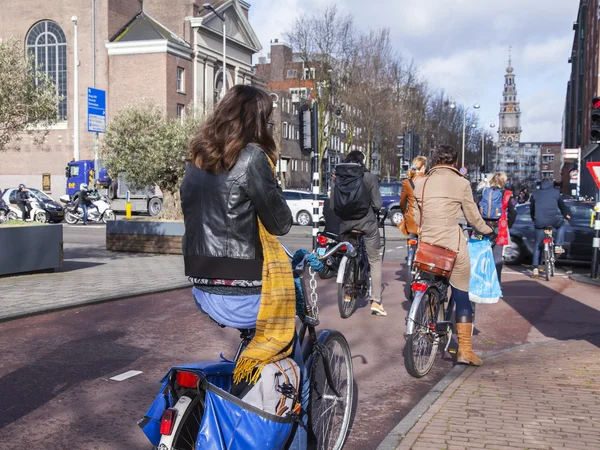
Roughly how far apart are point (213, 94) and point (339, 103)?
16425 mm

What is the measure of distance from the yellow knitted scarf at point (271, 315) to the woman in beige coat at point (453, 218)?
3154 mm

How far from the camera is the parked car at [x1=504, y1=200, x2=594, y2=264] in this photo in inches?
596

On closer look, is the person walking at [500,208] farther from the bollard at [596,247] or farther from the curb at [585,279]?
the bollard at [596,247]

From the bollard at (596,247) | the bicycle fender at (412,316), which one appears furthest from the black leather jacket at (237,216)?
the bollard at (596,247)

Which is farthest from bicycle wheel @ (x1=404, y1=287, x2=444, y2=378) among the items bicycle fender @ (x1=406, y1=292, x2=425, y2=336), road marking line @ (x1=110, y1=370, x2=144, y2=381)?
road marking line @ (x1=110, y1=370, x2=144, y2=381)

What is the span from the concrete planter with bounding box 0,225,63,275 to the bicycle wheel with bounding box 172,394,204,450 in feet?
30.2

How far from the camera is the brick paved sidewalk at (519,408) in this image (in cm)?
418

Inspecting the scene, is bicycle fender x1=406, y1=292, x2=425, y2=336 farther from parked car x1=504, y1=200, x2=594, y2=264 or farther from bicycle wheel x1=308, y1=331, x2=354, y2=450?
parked car x1=504, y1=200, x2=594, y2=264

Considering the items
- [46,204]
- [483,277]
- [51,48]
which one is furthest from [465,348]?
[51,48]

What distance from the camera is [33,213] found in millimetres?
29344

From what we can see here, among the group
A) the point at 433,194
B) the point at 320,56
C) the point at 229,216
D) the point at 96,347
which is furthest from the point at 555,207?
the point at 320,56

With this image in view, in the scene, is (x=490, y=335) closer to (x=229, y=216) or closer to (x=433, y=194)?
(x=433, y=194)

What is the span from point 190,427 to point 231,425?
0.53 feet

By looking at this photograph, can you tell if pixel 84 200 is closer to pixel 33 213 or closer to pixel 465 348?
pixel 33 213
